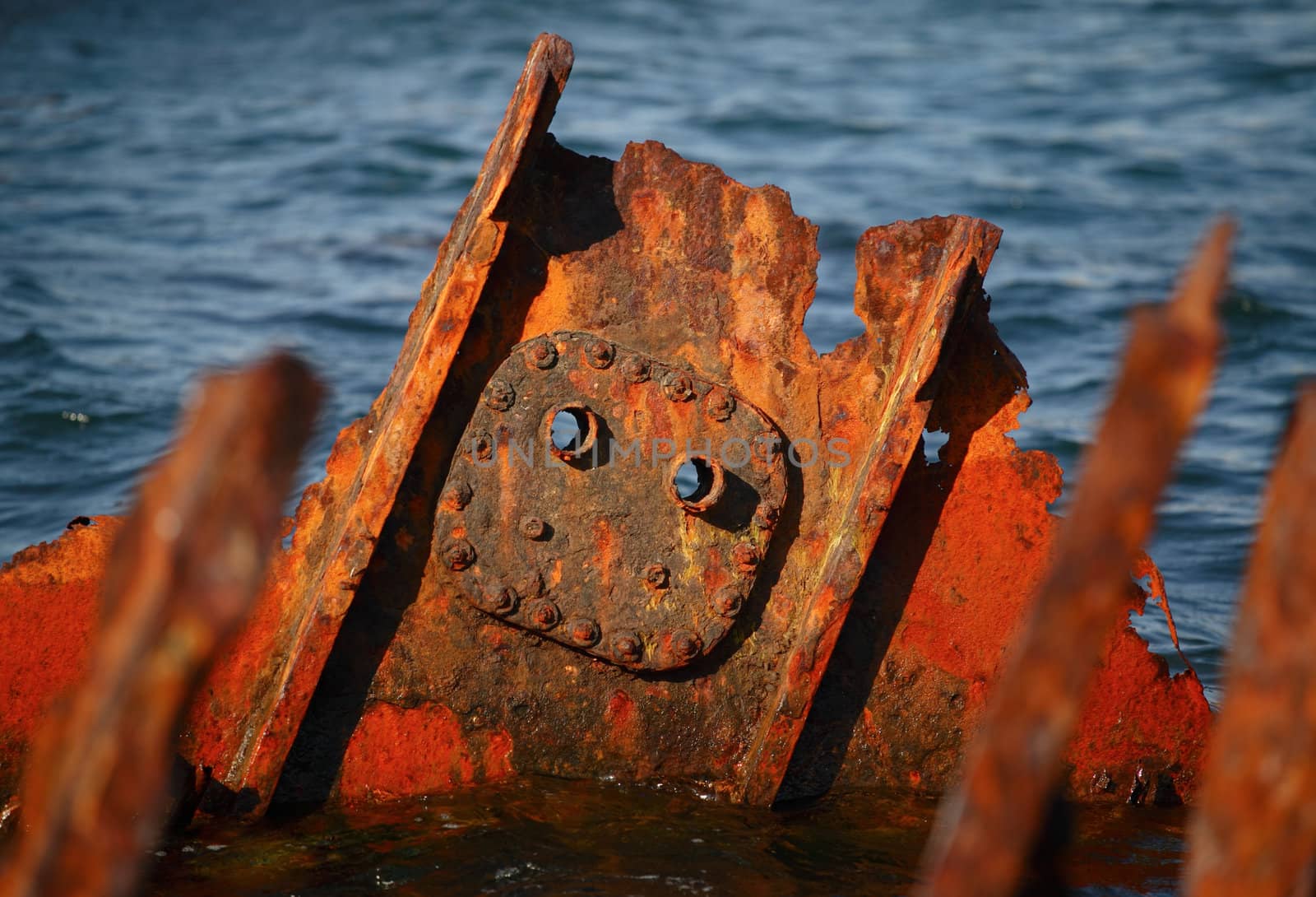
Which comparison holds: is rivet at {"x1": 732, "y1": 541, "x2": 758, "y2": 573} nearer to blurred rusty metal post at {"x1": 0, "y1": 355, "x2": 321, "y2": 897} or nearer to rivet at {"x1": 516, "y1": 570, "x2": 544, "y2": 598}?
rivet at {"x1": 516, "y1": 570, "x2": 544, "y2": 598}

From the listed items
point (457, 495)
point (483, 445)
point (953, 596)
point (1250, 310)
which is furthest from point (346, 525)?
point (1250, 310)

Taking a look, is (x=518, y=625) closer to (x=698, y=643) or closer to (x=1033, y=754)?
(x=698, y=643)

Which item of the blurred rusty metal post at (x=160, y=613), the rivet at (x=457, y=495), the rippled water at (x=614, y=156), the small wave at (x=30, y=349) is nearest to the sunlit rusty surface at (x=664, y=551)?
the rivet at (x=457, y=495)

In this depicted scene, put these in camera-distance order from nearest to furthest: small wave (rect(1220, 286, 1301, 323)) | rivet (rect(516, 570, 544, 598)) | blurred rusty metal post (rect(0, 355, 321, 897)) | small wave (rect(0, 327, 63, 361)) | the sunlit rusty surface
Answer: blurred rusty metal post (rect(0, 355, 321, 897)) < the sunlit rusty surface < rivet (rect(516, 570, 544, 598)) < small wave (rect(0, 327, 63, 361)) < small wave (rect(1220, 286, 1301, 323))

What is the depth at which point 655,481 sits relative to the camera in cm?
375

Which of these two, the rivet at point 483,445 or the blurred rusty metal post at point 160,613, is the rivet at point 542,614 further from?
the blurred rusty metal post at point 160,613

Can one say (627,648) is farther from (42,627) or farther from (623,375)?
(42,627)

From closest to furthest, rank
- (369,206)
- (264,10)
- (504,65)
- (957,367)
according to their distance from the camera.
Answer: (957,367), (369,206), (504,65), (264,10)

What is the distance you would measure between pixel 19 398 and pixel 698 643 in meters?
Result: 6.36

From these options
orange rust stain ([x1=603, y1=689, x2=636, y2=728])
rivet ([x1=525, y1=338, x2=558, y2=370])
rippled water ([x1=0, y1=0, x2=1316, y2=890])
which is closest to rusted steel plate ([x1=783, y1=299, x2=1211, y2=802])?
orange rust stain ([x1=603, y1=689, x2=636, y2=728])

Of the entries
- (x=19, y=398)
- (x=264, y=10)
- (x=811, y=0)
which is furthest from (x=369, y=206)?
(x=811, y=0)

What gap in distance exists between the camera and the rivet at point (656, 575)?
3701 millimetres

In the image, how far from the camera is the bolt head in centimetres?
367

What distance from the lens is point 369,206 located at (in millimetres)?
13828
